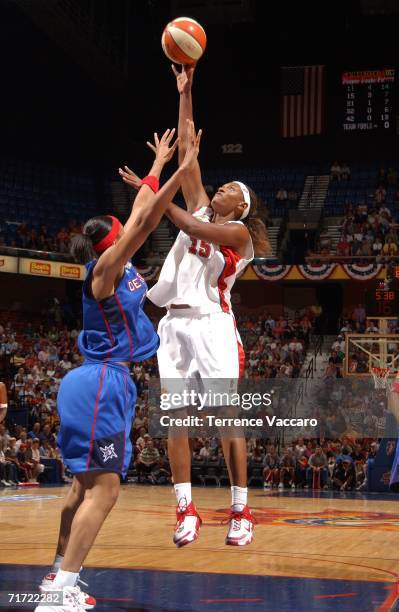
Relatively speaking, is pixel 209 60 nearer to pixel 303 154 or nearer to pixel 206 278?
pixel 303 154

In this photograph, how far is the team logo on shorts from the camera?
15.0 feet

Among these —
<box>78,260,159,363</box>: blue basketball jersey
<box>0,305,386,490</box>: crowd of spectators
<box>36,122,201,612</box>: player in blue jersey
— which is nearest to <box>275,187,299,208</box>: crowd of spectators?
<box>0,305,386,490</box>: crowd of spectators

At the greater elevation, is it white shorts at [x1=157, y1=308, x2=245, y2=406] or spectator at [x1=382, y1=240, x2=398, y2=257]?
spectator at [x1=382, y1=240, x2=398, y2=257]

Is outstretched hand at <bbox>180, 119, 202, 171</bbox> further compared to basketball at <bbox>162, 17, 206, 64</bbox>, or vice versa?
basketball at <bbox>162, 17, 206, 64</bbox>

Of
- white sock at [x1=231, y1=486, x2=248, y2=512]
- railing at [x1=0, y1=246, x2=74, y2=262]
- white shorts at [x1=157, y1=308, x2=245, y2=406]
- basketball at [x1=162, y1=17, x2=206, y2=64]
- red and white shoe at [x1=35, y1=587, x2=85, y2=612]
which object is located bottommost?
red and white shoe at [x1=35, y1=587, x2=85, y2=612]

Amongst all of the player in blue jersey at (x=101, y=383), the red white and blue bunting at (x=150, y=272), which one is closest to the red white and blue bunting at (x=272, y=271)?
the red white and blue bunting at (x=150, y=272)

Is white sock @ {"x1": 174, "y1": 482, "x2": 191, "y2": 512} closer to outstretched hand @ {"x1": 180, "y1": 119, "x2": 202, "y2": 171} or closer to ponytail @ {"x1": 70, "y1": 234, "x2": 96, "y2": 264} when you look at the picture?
ponytail @ {"x1": 70, "y1": 234, "x2": 96, "y2": 264}

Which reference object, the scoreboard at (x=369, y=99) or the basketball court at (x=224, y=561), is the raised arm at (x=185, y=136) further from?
the scoreboard at (x=369, y=99)

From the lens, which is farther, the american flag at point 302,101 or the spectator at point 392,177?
the spectator at point 392,177

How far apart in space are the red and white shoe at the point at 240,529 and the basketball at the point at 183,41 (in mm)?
3003

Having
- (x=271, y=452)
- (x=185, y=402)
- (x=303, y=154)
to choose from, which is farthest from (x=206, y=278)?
(x=303, y=154)

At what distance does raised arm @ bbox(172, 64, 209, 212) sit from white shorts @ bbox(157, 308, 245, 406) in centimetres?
84

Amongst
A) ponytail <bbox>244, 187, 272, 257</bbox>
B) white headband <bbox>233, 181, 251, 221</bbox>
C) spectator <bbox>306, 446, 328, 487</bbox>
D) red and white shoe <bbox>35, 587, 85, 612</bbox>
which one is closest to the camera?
red and white shoe <bbox>35, 587, 85, 612</bbox>

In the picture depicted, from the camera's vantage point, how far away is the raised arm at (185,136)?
5801mm
